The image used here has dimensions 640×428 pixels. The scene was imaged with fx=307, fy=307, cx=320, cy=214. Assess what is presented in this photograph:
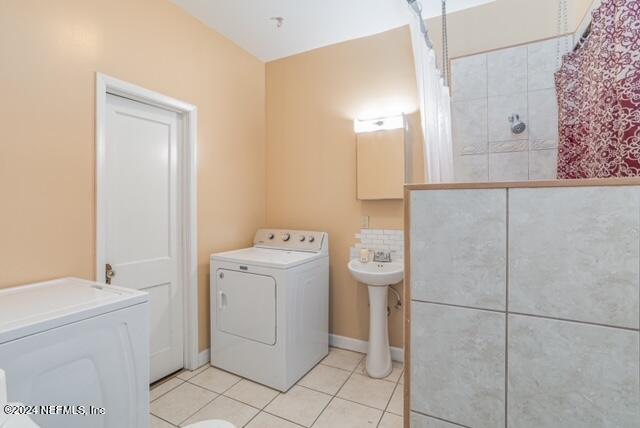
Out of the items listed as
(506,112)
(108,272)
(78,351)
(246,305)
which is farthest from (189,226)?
(506,112)

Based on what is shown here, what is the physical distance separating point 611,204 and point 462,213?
13.7 inches

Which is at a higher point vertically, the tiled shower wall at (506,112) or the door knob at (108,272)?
the tiled shower wall at (506,112)

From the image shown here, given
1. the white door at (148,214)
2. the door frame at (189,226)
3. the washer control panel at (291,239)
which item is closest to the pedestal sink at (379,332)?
the washer control panel at (291,239)

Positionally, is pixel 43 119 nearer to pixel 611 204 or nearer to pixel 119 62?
pixel 119 62

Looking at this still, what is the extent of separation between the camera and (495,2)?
2160mm

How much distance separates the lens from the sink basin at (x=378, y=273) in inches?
86.4

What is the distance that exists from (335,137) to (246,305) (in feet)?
5.30

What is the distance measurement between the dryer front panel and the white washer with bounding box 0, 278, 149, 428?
876 mm

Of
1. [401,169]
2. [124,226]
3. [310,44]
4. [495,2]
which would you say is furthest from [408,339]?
[310,44]

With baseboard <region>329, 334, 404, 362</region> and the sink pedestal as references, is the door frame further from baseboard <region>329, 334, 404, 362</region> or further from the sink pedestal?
the sink pedestal

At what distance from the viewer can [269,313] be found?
217cm

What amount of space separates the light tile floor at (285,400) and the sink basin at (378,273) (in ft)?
2.42

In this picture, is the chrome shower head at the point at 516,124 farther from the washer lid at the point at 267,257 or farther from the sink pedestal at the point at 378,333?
the washer lid at the point at 267,257

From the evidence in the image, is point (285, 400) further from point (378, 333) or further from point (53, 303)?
point (53, 303)
